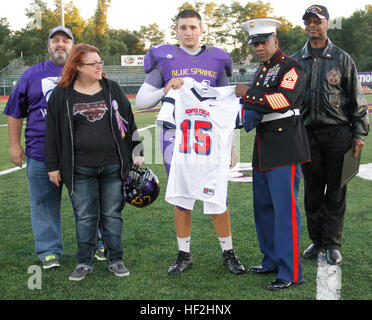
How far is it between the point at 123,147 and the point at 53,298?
1.18 metres

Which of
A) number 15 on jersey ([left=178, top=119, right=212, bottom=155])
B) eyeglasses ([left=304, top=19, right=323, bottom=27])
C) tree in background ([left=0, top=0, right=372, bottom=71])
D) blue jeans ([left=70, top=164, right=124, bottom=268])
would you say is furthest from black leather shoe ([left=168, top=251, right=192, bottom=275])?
tree in background ([left=0, top=0, right=372, bottom=71])

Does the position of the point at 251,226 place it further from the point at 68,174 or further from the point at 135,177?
the point at 68,174

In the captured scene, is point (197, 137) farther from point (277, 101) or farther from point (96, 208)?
point (96, 208)

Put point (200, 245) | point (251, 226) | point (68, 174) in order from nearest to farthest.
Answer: point (68, 174), point (200, 245), point (251, 226)

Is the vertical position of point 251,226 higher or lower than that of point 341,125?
lower

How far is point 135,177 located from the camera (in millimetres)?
3688

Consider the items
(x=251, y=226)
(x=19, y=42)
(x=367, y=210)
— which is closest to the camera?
(x=251, y=226)

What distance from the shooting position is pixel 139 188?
12.0 feet

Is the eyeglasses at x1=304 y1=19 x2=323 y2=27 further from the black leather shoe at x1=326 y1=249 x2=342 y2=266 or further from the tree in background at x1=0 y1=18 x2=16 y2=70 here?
the tree in background at x1=0 y1=18 x2=16 y2=70

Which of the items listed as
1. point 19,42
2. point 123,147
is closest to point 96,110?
point 123,147

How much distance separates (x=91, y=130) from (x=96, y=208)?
0.60 metres

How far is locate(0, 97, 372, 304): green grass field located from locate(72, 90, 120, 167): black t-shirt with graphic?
90cm

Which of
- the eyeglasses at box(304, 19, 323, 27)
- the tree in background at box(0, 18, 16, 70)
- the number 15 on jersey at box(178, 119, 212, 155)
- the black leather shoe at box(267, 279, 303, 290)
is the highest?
the tree in background at box(0, 18, 16, 70)

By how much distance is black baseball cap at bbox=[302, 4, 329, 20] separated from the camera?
3.72 metres
